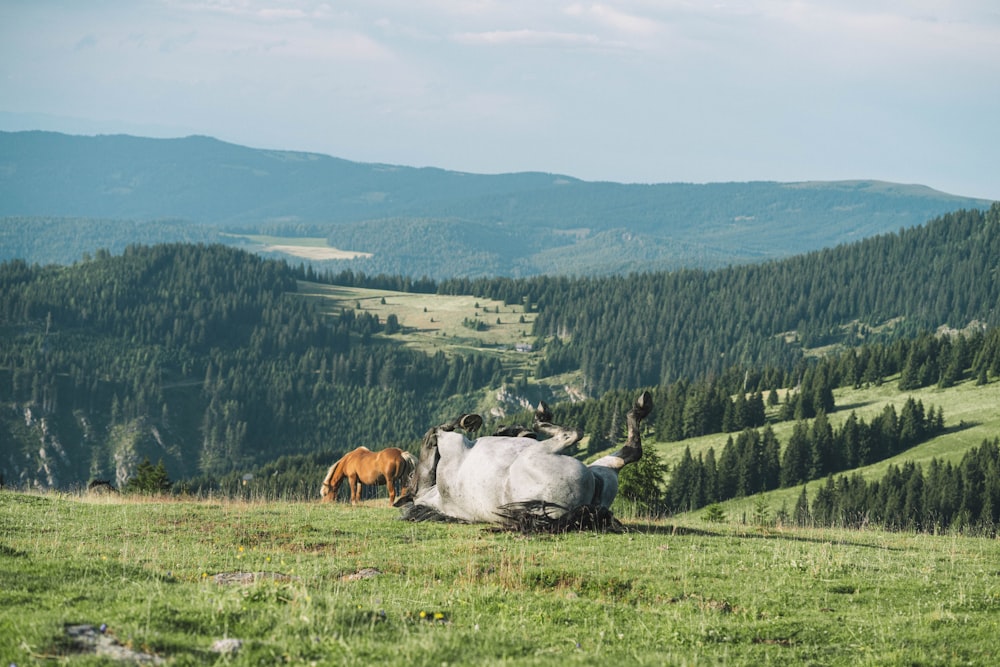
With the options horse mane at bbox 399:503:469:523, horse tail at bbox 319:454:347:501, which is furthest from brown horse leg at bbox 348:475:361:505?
horse mane at bbox 399:503:469:523

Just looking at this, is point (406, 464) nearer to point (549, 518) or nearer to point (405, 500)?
point (405, 500)

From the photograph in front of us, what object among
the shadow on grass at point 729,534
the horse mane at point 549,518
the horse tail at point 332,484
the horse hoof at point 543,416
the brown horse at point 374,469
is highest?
the horse hoof at point 543,416

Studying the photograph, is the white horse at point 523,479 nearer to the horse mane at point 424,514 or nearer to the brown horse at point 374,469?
the horse mane at point 424,514

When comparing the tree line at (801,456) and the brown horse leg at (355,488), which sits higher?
the brown horse leg at (355,488)

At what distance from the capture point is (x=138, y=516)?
24.2 m

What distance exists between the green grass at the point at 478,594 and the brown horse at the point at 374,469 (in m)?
7.03

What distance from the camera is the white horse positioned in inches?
853

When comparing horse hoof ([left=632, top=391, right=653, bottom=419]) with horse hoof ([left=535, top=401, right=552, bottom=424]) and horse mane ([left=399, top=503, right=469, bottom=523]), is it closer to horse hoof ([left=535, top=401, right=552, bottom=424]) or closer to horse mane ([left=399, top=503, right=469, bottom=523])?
horse hoof ([left=535, top=401, right=552, bottom=424])

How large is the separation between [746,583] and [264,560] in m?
8.22

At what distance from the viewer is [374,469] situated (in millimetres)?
31219

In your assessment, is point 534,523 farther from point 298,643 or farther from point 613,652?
point 298,643

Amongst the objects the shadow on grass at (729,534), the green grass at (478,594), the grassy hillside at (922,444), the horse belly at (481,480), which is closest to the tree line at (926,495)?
the grassy hillside at (922,444)

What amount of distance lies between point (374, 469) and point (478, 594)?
1624 centimetres

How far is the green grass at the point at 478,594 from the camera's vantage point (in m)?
11.7
